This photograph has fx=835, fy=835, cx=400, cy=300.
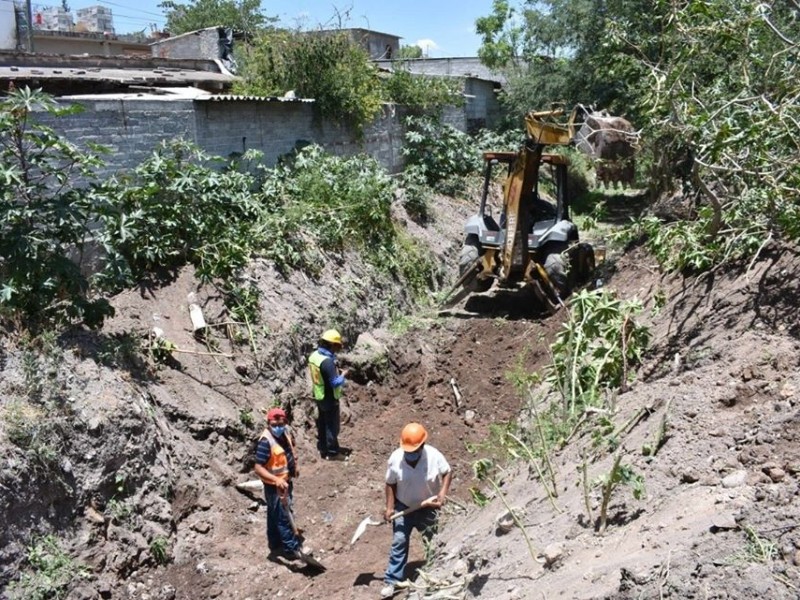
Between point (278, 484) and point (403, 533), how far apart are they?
1186 millimetres

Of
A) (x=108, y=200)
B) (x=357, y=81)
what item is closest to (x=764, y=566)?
(x=108, y=200)

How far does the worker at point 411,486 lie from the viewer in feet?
22.1

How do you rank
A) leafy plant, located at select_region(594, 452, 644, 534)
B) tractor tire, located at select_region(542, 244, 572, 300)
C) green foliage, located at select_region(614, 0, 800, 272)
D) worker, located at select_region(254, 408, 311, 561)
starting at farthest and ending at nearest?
1. tractor tire, located at select_region(542, 244, 572, 300)
2. green foliage, located at select_region(614, 0, 800, 272)
3. worker, located at select_region(254, 408, 311, 561)
4. leafy plant, located at select_region(594, 452, 644, 534)

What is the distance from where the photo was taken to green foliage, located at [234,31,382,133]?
15.6 meters

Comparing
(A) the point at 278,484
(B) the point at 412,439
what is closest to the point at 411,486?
(B) the point at 412,439

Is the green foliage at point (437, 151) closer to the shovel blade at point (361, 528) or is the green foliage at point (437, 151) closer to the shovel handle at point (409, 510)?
the shovel blade at point (361, 528)

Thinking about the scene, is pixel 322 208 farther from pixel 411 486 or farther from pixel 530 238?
pixel 411 486

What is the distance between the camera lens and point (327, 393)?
359 inches

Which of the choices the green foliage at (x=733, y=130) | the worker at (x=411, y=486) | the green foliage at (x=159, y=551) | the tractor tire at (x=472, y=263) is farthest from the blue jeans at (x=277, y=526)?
the tractor tire at (x=472, y=263)

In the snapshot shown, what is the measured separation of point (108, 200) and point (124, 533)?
132 inches

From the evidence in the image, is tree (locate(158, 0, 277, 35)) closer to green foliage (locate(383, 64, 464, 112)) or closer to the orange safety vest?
green foliage (locate(383, 64, 464, 112))

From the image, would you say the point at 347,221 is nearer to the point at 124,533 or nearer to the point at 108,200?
the point at 108,200

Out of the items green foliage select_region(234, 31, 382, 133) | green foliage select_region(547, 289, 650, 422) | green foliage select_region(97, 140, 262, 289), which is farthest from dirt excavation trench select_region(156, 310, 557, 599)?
green foliage select_region(234, 31, 382, 133)

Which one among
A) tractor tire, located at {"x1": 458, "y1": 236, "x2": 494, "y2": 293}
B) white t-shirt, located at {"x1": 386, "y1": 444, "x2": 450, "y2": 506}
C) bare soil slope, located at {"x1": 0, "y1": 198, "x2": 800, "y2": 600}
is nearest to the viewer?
bare soil slope, located at {"x1": 0, "y1": 198, "x2": 800, "y2": 600}
